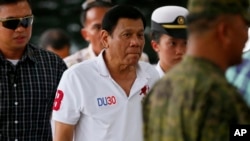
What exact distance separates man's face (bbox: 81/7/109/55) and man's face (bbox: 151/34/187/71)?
1856 mm

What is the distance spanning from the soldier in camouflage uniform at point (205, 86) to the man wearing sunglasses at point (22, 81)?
7.81 ft

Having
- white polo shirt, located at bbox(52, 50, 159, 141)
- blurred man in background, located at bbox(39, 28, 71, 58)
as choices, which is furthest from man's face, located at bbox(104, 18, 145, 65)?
blurred man in background, located at bbox(39, 28, 71, 58)

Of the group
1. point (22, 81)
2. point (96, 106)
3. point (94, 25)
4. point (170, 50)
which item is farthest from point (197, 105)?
point (94, 25)

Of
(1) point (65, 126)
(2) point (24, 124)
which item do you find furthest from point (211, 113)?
(2) point (24, 124)

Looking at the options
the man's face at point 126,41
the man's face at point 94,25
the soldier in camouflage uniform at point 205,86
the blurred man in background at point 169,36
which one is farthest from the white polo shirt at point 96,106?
the man's face at point 94,25

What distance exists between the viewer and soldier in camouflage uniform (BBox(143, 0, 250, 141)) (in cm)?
409

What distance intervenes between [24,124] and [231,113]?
2.72 metres

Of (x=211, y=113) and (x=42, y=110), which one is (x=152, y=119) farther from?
(x=42, y=110)

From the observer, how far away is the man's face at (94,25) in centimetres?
912

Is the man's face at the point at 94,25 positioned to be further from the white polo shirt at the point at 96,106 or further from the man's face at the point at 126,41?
the white polo shirt at the point at 96,106

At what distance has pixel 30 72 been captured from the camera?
673cm

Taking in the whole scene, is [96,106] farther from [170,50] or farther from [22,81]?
[170,50]

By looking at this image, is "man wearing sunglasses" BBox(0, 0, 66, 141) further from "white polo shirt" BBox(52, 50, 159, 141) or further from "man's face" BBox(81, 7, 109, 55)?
"man's face" BBox(81, 7, 109, 55)

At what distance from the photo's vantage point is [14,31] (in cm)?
665
